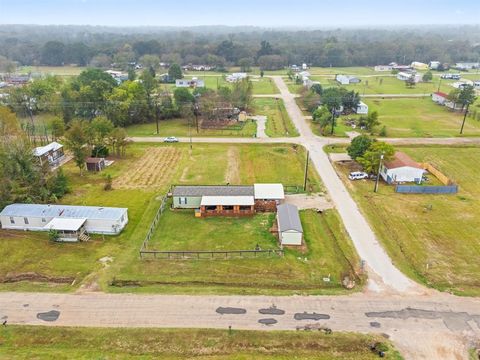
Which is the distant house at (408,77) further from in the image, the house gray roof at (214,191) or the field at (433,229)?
the house gray roof at (214,191)

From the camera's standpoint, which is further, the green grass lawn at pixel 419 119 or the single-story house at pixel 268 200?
the green grass lawn at pixel 419 119

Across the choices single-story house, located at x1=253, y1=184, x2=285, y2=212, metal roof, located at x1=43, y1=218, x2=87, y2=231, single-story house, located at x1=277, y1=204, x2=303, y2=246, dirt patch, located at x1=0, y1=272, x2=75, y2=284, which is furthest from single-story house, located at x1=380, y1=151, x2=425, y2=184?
dirt patch, located at x1=0, y1=272, x2=75, y2=284

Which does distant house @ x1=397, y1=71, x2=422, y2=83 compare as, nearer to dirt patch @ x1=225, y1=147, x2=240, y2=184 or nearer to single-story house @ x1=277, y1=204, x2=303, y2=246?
dirt patch @ x1=225, y1=147, x2=240, y2=184

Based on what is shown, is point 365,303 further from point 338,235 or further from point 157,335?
point 157,335

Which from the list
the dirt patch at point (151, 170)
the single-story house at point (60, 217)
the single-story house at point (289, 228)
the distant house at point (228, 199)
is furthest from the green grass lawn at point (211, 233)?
the dirt patch at point (151, 170)

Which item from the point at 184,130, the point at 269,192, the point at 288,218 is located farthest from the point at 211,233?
the point at 184,130

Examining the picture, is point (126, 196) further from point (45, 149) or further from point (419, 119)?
point (419, 119)
